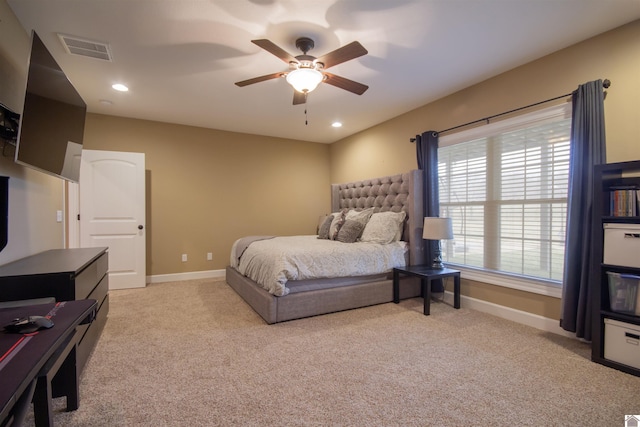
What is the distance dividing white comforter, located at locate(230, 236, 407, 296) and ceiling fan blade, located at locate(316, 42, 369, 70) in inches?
71.4

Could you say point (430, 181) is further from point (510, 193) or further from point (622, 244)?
point (622, 244)

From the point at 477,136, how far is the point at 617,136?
1.21 m

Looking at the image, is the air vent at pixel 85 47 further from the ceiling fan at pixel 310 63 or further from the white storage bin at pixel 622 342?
the white storage bin at pixel 622 342

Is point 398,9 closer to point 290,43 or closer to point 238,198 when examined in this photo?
point 290,43

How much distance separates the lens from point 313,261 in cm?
317

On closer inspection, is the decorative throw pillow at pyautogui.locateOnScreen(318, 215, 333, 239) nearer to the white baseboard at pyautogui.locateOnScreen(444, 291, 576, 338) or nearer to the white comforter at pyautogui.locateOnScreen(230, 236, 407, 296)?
the white comforter at pyautogui.locateOnScreen(230, 236, 407, 296)

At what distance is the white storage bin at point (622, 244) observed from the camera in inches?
80.7

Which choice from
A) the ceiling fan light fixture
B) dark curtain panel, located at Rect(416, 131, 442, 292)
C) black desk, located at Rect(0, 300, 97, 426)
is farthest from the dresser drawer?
dark curtain panel, located at Rect(416, 131, 442, 292)

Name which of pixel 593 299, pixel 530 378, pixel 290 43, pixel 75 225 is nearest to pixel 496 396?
pixel 530 378

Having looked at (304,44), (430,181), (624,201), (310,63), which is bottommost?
(624,201)

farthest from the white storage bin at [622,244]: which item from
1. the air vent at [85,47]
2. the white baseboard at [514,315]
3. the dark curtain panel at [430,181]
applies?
the air vent at [85,47]

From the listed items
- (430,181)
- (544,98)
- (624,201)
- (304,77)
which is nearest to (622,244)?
(624,201)

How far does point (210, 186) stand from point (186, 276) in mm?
1553

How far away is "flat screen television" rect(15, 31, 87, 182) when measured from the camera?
1.80m
